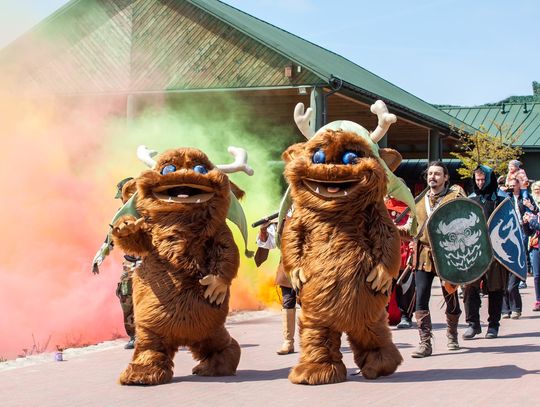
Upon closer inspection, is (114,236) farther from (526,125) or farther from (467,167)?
(526,125)

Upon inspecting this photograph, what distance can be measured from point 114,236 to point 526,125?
118 feet

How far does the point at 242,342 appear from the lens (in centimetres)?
1028

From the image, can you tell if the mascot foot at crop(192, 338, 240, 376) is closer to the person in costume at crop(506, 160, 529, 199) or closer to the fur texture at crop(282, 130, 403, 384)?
the fur texture at crop(282, 130, 403, 384)

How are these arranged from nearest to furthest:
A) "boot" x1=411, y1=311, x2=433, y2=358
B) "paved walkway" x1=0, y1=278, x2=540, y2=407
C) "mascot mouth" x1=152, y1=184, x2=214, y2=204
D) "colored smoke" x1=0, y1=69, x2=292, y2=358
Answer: "paved walkway" x1=0, y1=278, x2=540, y2=407 → "mascot mouth" x1=152, y1=184, x2=214, y2=204 → "boot" x1=411, y1=311, x2=433, y2=358 → "colored smoke" x1=0, y1=69, x2=292, y2=358

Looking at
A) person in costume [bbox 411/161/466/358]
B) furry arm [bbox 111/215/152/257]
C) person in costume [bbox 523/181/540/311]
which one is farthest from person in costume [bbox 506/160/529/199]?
furry arm [bbox 111/215/152/257]

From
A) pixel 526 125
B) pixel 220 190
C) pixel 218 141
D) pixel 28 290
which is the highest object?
pixel 526 125

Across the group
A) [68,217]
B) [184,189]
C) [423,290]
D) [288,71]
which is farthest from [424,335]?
[288,71]

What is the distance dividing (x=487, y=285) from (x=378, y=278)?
12.3 feet

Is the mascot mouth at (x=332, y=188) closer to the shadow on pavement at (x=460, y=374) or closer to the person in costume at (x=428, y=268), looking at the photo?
the shadow on pavement at (x=460, y=374)

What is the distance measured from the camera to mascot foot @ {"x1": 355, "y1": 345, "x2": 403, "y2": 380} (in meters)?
7.28

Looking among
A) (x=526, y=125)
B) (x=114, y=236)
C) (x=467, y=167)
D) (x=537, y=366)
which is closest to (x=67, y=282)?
(x=114, y=236)

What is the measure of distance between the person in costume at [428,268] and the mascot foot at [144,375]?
2.72m

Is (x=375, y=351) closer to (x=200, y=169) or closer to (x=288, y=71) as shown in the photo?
(x=200, y=169)

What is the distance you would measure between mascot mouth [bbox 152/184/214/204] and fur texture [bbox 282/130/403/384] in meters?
0.69
